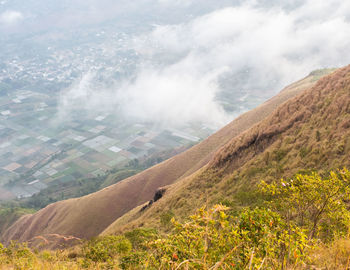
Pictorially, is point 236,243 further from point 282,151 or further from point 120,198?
point 120,198

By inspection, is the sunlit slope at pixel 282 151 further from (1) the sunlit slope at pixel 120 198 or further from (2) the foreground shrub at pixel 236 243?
(1) the sunlit slope at pixel 120 198

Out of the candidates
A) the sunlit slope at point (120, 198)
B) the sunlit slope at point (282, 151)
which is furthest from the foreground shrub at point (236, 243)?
the sunlit slope at point (120, 198)

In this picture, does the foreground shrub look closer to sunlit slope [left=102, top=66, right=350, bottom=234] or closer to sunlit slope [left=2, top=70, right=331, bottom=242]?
sunlit slope [left=102, top=66, right=350, bottom=234]

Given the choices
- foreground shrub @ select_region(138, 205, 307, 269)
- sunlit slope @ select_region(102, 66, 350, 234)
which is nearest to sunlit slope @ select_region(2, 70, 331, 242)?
sunlit slope @ select_region(102, 66, 350, 234)

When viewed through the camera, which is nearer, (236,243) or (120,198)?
(236,243)

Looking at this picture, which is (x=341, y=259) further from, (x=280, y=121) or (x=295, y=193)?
(x=280, y=121)

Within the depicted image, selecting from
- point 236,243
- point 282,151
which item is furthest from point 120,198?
point 236,243
